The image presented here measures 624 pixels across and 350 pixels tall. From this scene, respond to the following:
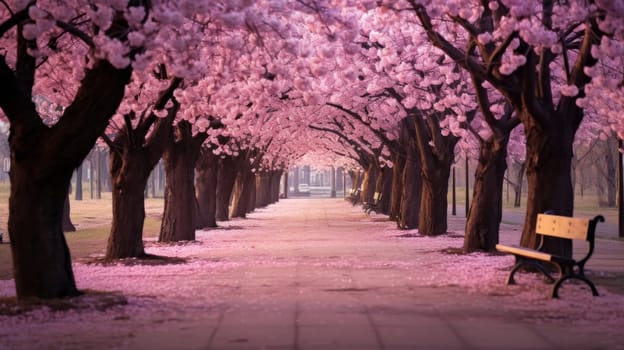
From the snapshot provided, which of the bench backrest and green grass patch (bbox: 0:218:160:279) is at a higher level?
the bench backrest

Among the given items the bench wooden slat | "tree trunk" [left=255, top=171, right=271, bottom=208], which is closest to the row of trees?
the bench wooden slat

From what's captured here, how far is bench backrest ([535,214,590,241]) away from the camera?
11977 mm

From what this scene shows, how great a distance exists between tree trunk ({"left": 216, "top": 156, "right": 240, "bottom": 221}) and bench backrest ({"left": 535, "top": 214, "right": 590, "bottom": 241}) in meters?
26.1

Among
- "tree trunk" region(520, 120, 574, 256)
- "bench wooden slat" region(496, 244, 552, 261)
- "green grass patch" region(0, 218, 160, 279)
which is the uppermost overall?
"tree trunk" region(520, 120, 574, 256)

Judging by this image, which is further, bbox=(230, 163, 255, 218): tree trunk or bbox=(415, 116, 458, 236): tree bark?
bbox=(230, 163, 255, 218): tree trunk

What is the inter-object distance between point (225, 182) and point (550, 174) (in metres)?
26.6

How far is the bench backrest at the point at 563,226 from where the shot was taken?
39.3 feet

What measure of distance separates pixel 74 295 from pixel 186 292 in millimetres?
1640

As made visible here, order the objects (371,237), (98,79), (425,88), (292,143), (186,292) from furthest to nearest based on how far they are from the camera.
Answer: (292,143)
(371,237)
(425,88)
(186,292)
(98,79)

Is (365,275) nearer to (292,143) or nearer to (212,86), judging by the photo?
(212,86)

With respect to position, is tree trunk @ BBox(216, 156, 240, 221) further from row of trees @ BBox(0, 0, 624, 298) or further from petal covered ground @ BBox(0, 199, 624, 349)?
petal covered ground @ BBox(0, 199, 624, 349)

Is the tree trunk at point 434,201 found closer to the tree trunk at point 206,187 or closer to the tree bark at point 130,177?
the tree bark at point 130,177

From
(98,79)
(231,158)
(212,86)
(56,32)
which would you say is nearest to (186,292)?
(98,79)

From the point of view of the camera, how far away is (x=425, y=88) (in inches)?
966
